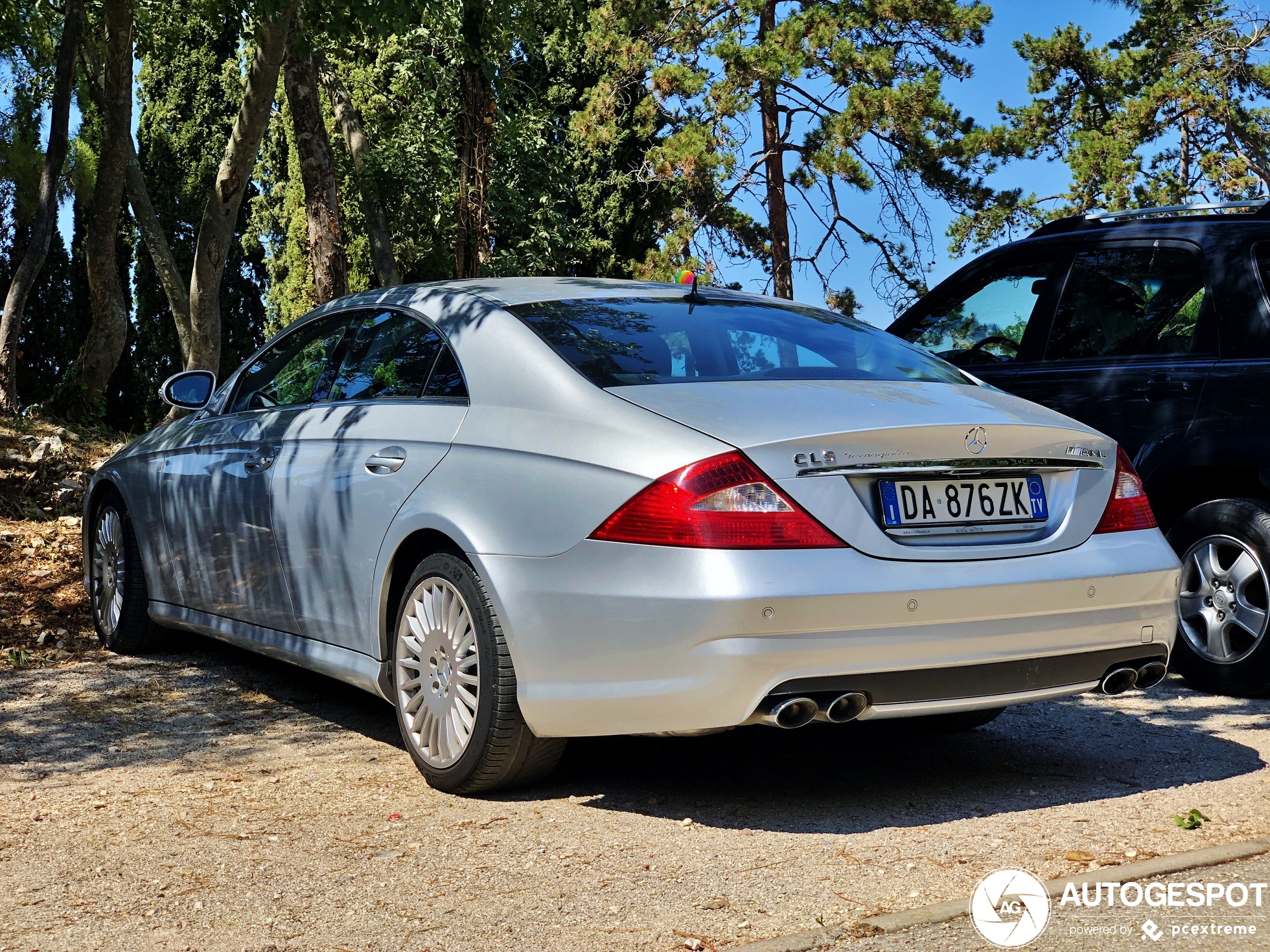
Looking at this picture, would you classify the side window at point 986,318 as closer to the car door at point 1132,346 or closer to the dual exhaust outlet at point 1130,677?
the car door at point 1132,346

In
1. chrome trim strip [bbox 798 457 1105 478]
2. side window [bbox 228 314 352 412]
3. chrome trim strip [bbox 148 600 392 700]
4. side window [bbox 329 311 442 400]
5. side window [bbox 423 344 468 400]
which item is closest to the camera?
chrome trim strip [bbox 798 457 1105 478]

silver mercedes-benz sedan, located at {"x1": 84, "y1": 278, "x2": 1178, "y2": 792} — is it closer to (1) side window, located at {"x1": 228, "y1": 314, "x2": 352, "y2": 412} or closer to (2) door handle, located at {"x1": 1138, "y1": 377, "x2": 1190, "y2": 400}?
(1) side window, located at {"x1": 228, "y1": 314, "x2": 352, "y2": 412}

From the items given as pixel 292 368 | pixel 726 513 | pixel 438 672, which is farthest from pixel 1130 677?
pixel 292 368

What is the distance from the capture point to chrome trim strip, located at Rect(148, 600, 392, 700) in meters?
4.52

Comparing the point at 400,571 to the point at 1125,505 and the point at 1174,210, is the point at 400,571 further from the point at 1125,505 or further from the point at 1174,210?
the point at 1174,210

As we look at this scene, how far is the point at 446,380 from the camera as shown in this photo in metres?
4.50

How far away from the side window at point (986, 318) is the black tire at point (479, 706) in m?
3.29

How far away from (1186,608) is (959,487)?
2620 millimetres

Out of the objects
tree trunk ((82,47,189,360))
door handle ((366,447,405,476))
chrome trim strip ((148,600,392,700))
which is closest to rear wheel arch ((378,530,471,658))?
chrome trim strip ((148,600,392,700))

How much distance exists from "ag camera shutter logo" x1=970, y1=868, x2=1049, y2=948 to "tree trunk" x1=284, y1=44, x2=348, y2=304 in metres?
11.6

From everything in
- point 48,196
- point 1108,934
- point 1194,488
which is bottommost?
point 1108,934

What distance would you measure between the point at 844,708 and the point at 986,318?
11.8 ft

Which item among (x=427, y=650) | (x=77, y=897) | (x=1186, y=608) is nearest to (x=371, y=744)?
(x=427, y=650)

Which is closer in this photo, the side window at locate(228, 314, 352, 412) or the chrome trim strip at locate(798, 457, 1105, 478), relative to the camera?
the chrome trim strip at locate(798, 457, 1105, 478)
